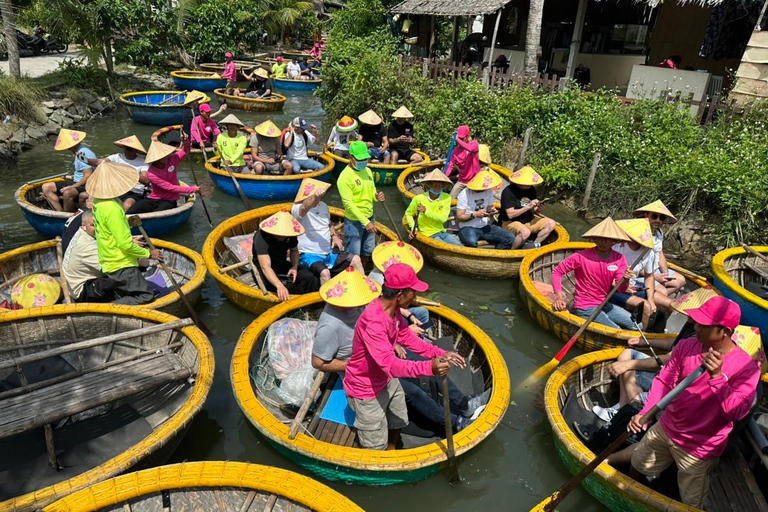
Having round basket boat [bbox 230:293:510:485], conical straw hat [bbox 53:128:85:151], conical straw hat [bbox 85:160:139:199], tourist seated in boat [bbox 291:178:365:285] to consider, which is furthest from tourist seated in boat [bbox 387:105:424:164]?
conical straw hat [bbox 85:160:139:199]

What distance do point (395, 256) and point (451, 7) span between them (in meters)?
11.6

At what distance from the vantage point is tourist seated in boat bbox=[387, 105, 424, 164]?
1135 centimetres

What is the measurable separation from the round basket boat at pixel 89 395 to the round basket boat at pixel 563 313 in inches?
153

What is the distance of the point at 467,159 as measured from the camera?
922 centimetres

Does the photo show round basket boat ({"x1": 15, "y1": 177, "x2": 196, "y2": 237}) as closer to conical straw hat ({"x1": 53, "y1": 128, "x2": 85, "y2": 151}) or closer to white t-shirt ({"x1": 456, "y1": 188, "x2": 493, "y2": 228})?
conical straw hat ({"x1": 53, "y1": 128, "x2": 85, "y2": 151})

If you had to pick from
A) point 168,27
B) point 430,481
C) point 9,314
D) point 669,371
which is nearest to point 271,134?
point 9,314

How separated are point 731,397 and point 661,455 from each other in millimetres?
728

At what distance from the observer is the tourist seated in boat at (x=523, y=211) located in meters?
7.45

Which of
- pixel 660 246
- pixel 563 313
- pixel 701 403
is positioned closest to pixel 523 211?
pixel 660 246

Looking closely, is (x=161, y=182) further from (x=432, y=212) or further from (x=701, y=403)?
(x=701, y=403)

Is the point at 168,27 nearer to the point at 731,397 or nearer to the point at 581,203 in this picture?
the point at 581,203

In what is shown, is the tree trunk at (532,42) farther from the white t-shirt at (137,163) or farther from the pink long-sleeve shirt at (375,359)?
the pink long-sleeve shirt at (375,359)

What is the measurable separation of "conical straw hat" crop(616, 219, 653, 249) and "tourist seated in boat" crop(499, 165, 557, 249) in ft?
6.00

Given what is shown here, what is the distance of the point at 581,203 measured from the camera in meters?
10.3
